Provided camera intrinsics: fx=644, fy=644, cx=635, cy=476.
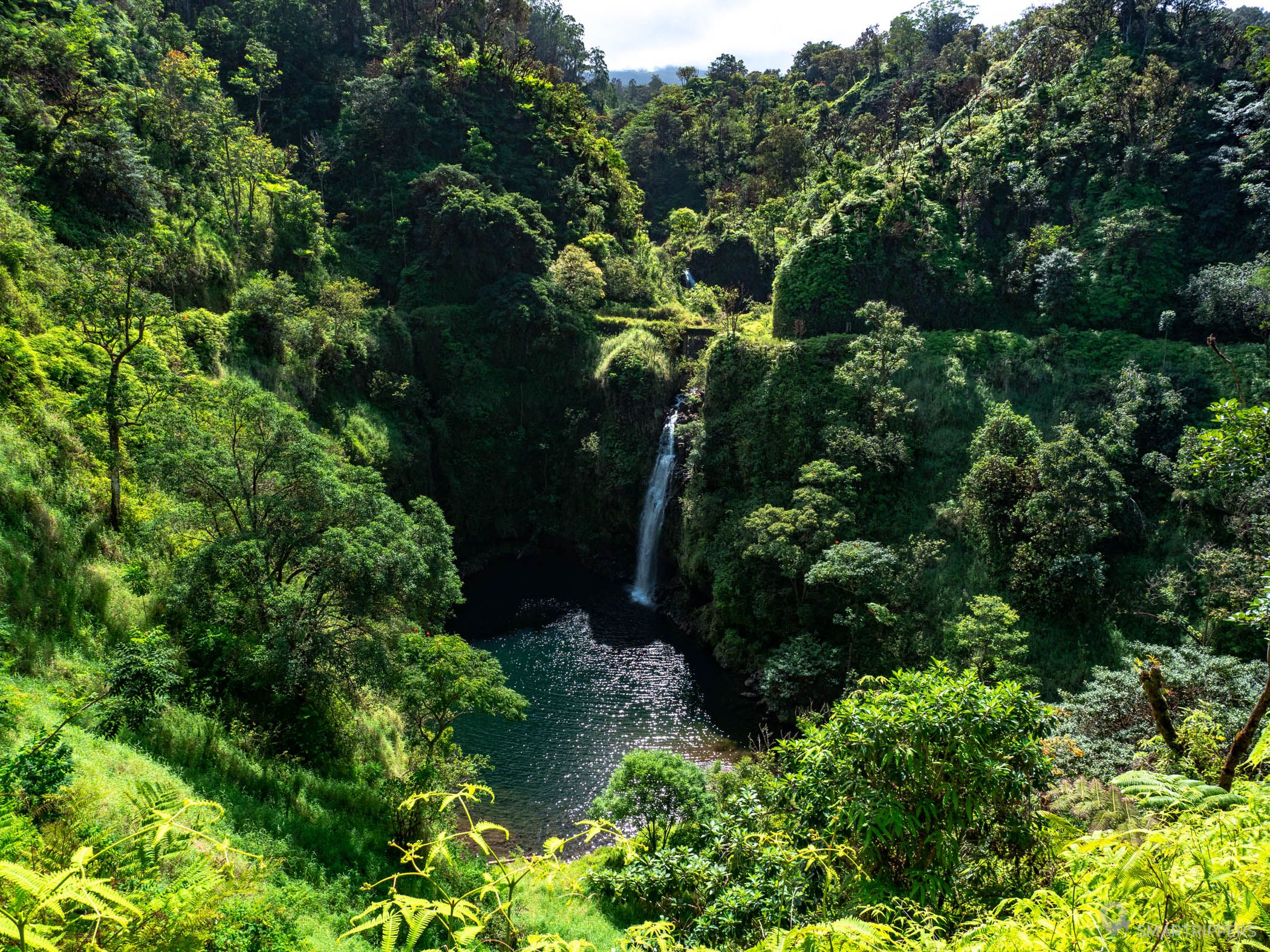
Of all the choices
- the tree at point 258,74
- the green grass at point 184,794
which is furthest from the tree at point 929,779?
the tree at point 258,74

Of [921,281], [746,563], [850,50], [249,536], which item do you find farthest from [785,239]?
[850,50]

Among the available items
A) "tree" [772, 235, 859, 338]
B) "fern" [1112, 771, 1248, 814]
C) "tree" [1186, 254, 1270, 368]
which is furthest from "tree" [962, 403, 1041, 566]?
"fern" [1112, 771, 1248, 814]

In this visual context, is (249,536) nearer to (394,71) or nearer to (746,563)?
(746,563)

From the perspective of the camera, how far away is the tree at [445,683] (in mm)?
11859

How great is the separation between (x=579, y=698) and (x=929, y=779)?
56.1 ft

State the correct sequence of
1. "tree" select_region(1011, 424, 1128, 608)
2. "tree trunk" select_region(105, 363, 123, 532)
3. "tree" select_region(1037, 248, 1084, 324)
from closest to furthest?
1. "tree trunk" select_region(105, 363, 123, 532)
2. "tree" select_region(1011, 424, 1128, 608)
3. "tree" select_region(1037, 248, 1084, 324)

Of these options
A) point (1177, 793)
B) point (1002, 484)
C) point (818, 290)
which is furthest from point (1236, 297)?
point (1177, 793)

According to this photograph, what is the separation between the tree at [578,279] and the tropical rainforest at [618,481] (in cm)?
25

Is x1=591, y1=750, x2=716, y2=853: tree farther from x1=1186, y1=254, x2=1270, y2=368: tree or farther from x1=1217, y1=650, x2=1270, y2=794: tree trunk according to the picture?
x1=1186, y1=254, x2=1270, y2=368: tree

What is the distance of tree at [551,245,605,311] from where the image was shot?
32062mm

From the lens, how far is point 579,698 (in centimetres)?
2066

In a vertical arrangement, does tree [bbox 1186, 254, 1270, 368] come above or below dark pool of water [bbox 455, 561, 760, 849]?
above

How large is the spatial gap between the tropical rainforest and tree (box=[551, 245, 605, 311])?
0.25 meters

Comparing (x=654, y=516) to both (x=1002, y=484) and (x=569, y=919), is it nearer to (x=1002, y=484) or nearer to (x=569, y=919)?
(x=1002, y=484)
